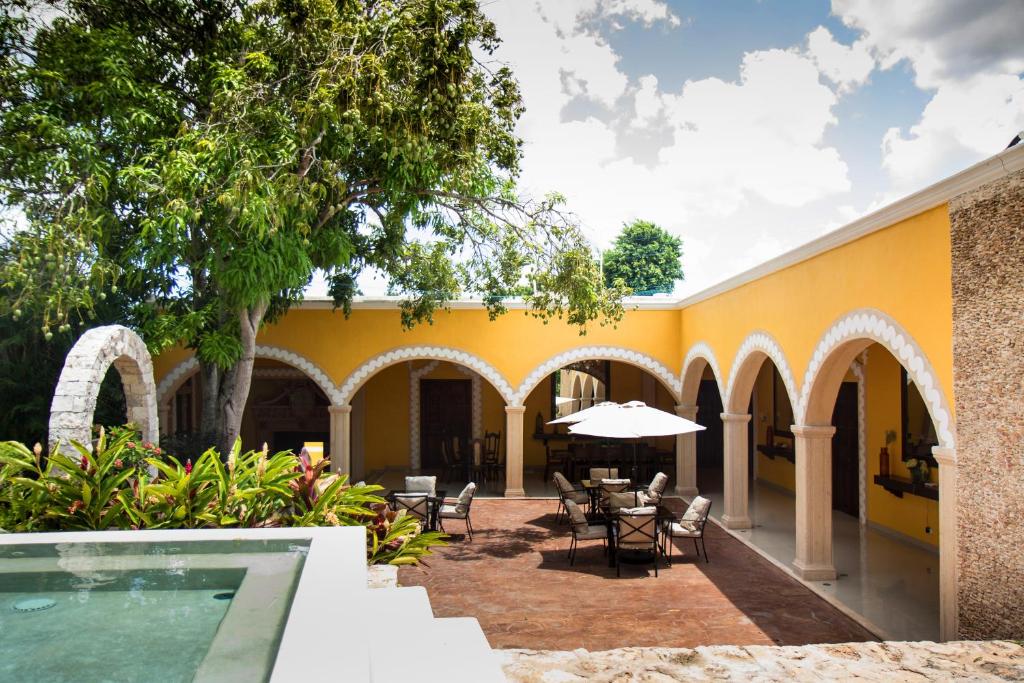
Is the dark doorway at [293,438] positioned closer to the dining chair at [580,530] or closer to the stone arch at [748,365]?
the dining chair at [580,530]

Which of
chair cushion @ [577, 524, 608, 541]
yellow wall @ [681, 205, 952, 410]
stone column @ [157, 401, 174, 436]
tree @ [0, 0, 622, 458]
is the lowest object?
chair cushion @ [577, 524, 608, 541]

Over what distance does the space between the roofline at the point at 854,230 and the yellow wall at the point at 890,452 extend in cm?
277

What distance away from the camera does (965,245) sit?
5.74 m

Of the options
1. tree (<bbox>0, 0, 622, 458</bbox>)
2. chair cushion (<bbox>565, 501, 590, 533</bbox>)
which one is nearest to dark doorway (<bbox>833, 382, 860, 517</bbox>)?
tree (<bbox>0, 0, 622, 458</bbox>)

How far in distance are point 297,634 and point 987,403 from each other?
538 centimetres

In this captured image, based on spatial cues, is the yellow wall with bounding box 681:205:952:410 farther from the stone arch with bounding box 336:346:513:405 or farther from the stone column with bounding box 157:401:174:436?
the stone column with bounding box 157:401:174:436

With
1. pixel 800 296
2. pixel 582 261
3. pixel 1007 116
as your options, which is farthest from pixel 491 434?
pixel 1007 116

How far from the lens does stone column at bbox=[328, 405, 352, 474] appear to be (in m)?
14.1

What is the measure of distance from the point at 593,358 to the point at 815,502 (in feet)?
21.3

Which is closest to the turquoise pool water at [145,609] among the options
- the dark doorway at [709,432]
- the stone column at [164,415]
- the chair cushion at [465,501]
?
the chair cushion at [465,501]

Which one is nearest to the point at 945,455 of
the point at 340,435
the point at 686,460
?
the point at 686,460

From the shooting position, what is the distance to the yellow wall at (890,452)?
10.2m

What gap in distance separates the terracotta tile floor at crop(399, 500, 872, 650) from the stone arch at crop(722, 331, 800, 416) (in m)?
2.29

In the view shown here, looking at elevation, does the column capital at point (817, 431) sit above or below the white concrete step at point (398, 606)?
above
